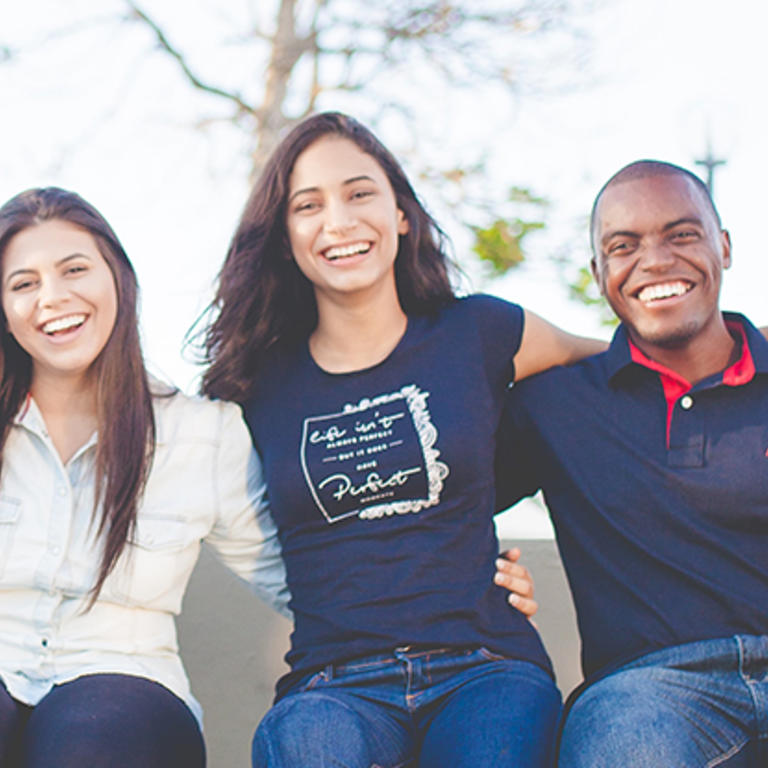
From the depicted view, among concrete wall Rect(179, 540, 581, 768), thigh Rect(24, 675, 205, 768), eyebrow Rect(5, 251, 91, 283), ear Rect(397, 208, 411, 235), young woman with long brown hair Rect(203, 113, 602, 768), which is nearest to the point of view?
thigh Rect(24, 675, 205, 768)

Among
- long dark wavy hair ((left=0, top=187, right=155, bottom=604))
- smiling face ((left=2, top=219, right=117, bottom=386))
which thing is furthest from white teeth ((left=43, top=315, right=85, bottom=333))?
long dark wavy hair ((left=0, top=187, right=155, bottom=604))

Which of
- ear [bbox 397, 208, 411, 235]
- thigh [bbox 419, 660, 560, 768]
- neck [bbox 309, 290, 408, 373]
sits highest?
ear [bbox 397, 208, 411, 235]

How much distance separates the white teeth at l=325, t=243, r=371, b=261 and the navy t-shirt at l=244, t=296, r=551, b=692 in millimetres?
242

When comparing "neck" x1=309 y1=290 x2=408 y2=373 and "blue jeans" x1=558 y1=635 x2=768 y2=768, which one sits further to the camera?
"neck" x1=309 y1=290 x2=408 y2=373

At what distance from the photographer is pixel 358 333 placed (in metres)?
2.62

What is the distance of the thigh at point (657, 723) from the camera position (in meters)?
1.89

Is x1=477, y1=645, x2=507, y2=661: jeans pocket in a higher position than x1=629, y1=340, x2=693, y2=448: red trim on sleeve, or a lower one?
lower

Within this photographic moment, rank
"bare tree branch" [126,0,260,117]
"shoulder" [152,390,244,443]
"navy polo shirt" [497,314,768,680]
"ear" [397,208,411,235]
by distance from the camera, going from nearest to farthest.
→ "navy polo shirt" [497,314,768,680], "shoulder" [152,390,244,443], "ear" [397,208,411,235], "bare tree branch" [126,0,260,117]

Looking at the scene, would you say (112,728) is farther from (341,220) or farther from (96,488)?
(341,220)

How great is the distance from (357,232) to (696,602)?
1.18 m

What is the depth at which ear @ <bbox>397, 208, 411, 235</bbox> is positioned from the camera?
2869 millimetres

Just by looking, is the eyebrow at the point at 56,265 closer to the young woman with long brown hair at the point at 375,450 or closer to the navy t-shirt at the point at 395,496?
the young woman with long brown hair at the point at 375,450

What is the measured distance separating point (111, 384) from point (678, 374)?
1354 millimetres

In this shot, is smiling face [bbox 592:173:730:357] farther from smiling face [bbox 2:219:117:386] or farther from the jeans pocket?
smiling face [bbox 2:219:117:386]
